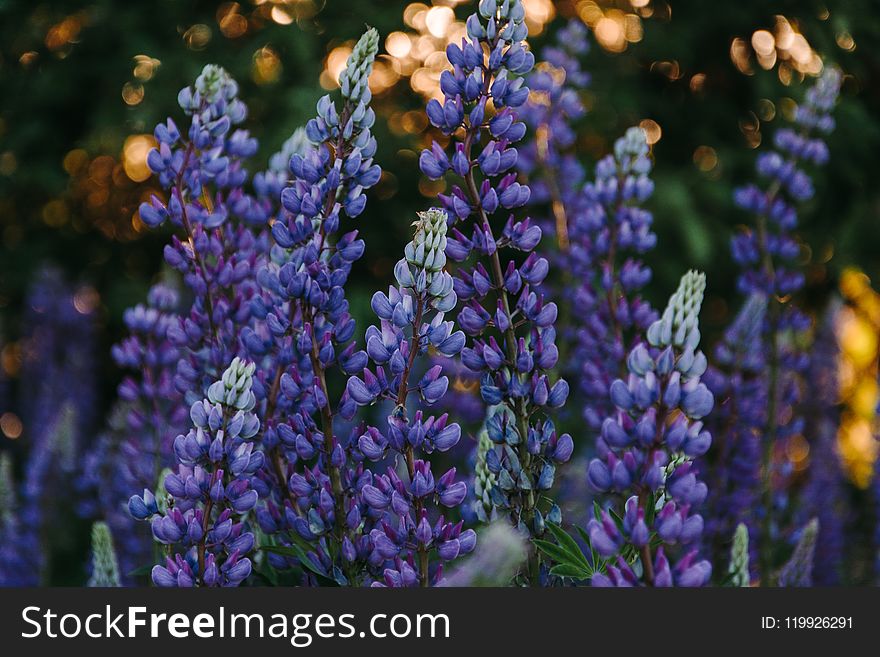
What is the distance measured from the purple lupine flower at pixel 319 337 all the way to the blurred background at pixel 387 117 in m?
1.88

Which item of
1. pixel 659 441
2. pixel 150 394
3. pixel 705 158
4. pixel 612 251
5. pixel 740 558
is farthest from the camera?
pixel 705 158

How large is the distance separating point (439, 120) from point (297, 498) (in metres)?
0.51

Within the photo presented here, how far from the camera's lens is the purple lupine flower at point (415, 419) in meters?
1.03

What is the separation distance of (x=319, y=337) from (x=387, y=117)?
2.23m

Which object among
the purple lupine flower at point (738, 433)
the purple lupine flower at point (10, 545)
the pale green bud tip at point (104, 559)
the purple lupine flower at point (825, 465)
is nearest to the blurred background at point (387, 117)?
the purple lupine flower at point (825, 465)

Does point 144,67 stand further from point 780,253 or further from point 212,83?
point 780,253

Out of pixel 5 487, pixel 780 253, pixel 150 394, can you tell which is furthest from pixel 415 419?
pixel 5 487

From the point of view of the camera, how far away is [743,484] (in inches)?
70.9

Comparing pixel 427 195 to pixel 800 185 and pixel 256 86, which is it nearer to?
pixel 256 86

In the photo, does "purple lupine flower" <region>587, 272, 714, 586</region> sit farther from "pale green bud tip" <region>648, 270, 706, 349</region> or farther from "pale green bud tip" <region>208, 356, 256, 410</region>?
"pale green bud tip" <region>208, 356, 256, 410</region>

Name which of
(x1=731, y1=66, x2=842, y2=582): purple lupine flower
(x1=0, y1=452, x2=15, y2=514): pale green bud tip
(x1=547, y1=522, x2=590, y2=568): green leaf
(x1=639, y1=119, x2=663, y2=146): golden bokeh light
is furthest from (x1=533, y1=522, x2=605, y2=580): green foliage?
Answer: (x1=639, y1=119, x2=663, y2=146): golden bokeh light

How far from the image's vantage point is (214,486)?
1037 mm

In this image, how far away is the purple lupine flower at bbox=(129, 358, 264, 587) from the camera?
3.40ft

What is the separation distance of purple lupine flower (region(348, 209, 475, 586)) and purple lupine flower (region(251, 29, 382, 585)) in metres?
0.06
